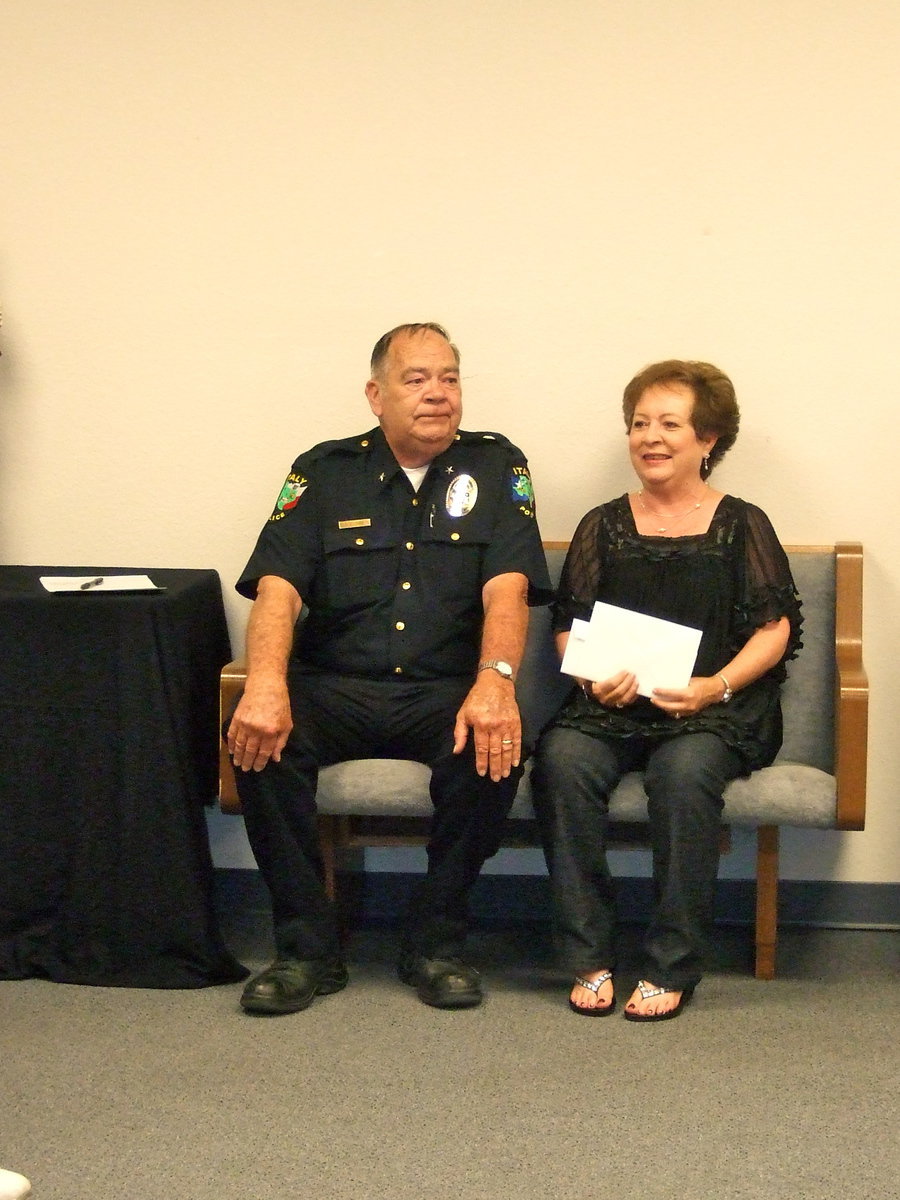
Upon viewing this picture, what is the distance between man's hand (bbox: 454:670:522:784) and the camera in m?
2.57

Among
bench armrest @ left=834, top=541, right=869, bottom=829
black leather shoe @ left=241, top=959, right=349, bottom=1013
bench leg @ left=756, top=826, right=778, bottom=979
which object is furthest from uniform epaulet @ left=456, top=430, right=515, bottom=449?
black leather shoe @ left=241, top=959, right=349, bottom=1013

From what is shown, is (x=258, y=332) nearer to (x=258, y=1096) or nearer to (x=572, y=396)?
(x=572, y=396)

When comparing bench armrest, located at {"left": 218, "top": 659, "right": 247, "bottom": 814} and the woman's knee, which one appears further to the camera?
bench armrest, located at {"left": 218, "top": 659, "right": 247, "bottom": 814}

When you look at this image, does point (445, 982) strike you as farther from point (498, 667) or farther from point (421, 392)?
point (421, 392)

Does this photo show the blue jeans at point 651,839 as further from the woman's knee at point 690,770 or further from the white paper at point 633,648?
the white paper at point 633,648

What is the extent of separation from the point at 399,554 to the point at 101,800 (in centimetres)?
77

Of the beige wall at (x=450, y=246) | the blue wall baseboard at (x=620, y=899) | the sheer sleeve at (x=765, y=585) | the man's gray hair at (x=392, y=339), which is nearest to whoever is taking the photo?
the sheer sleeve at (x=765, y=585)

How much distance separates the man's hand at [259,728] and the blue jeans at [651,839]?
505mm

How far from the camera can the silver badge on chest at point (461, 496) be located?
2.88m

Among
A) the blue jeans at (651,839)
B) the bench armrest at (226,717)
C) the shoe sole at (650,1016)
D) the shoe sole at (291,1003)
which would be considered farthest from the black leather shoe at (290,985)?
the shoe sole at (650,1016)

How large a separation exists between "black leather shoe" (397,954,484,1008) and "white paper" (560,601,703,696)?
0.62m

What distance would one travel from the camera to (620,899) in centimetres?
320

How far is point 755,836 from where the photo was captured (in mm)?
3182

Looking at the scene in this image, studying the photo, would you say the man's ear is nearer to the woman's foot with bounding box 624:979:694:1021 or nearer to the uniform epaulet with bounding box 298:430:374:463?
the uniform epaulet with bounding box 298:430:374:463
